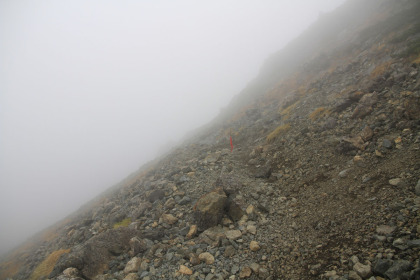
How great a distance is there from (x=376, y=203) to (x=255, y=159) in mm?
6869

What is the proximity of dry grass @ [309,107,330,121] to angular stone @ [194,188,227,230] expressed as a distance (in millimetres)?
8680

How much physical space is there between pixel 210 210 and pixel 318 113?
1005 cm

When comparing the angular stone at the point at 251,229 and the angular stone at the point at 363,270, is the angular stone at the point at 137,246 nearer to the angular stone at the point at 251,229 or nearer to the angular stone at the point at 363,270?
the angular stone at the point at 251,229

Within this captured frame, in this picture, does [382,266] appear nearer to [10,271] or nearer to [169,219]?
[169,219]

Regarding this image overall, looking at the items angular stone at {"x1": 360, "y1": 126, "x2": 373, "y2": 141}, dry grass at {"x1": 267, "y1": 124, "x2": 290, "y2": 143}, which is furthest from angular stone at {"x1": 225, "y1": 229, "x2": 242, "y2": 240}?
dry grass at {"x1": 267, "y1": 124, "x2": 290, "y2": 143}

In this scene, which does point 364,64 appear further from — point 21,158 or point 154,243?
point 21,158

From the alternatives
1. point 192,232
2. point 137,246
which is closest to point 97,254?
point 137,246

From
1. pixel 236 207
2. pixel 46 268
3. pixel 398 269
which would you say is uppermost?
pixel 46 268

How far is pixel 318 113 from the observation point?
44.2ft

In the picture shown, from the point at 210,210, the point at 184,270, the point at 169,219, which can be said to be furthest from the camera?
the point at 169,219

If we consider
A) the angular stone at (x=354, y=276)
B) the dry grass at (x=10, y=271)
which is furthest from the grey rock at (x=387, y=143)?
the dry grass at (x=10, y=271)

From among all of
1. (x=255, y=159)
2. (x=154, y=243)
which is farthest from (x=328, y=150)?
(x=154, y=243)

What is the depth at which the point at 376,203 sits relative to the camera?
6324mm

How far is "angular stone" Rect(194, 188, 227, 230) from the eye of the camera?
27.3 ft
